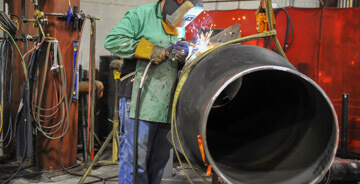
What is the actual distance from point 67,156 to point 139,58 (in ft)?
7.75

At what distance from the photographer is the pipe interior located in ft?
3.80

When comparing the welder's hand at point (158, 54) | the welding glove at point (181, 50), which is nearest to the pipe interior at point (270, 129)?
the welding glove at point (181, 50)

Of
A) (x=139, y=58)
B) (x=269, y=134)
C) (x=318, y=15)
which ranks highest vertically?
(x=318, y=15)

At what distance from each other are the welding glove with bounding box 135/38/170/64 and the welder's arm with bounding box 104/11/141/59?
0.15 ft

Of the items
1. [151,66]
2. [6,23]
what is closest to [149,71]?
[151,66]

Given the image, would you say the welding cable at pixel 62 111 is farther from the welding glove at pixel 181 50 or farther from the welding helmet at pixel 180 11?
the welding glove at pixel 181 50

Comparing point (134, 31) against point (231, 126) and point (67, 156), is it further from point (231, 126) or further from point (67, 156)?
point (67, 156)

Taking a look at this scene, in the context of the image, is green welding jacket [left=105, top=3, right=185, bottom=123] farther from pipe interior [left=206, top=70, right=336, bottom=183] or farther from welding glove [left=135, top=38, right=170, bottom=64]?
pipe interior [left=206, top=70, right=336, bottom=183]

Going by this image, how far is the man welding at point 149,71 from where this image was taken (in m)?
2.19

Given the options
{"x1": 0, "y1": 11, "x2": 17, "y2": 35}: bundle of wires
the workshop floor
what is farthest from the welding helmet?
the workshop floor

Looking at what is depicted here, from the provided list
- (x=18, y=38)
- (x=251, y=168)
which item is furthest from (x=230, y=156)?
(x=18, y=38)

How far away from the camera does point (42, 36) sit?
3727 mm

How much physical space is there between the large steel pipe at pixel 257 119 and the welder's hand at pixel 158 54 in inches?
29.1

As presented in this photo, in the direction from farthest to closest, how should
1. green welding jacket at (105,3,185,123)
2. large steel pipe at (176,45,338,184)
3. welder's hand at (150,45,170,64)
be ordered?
green welding jacket at (105,3,185,123), welder's hand at (150,45,170,64), large steel pipe at (176,45,338,184)
